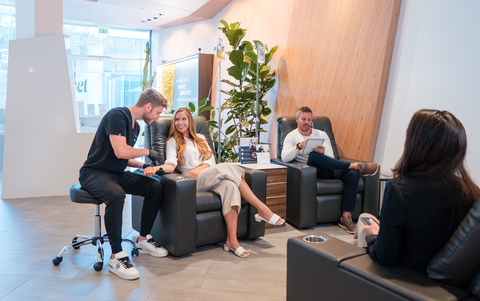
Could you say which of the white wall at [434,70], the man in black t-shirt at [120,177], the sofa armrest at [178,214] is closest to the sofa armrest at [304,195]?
the white wall at [434,70]

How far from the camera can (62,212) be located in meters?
3.76

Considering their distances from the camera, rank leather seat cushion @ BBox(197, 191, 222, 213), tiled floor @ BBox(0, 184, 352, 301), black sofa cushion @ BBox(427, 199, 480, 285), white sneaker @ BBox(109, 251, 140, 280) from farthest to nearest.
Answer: leather seat cushion @ BBox(197, 191, 222, 213), white sneaker @ BBox(109, 251, 140, 280), tiled floor @ BBox(0, 184, 352, 301), black sofa cushion @ BBox(427, 199, 480, 285)

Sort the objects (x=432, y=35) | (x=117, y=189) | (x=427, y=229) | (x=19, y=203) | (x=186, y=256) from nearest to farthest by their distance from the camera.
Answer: (x=427, y=229)
(x=117, y=189)
(x=186, y=256)
(x=432, y=35)
(x=19, y=203)

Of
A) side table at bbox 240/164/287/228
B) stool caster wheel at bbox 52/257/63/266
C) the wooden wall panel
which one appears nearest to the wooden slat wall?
the wooden wall panel

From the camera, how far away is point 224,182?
2771 mm

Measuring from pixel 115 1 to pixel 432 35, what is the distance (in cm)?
564

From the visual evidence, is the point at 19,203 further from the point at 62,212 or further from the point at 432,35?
the point at 432,35

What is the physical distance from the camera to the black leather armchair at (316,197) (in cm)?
326

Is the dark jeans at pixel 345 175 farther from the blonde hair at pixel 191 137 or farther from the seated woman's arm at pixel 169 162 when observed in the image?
the seated woman's arm at pixel 169 162

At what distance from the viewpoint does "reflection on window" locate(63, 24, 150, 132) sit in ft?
30.0

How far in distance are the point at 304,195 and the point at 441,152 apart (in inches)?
82.8

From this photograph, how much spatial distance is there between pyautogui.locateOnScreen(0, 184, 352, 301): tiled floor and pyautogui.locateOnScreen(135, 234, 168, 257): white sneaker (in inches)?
1.8

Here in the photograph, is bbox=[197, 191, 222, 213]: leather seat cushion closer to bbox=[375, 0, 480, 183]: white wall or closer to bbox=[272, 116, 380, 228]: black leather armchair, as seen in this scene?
bbox=[272, 116, 380, 228]: black leather armchair

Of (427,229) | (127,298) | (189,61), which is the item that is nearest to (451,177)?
(427,229)
